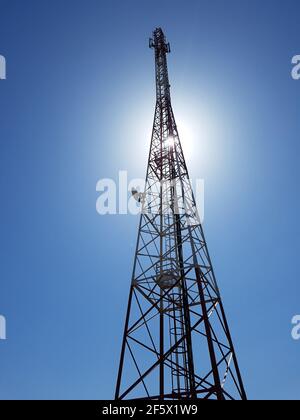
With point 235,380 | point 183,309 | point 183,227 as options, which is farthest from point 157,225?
point 235,380

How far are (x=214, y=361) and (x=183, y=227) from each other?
8.07 m

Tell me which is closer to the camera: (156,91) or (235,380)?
(235,380)

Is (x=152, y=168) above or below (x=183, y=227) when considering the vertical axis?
above

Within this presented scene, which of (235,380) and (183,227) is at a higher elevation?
(183,227)

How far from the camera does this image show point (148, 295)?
1650 cm
